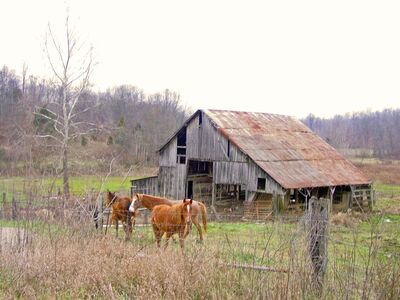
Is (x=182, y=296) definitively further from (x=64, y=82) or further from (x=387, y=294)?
(x=64, y=82)

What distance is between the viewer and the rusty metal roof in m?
24.5

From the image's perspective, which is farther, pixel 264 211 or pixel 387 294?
pixel 264 211

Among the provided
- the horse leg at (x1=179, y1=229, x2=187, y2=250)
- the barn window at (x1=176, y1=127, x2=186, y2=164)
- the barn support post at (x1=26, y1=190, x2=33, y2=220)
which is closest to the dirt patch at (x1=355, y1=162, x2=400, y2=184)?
the barn window at (x1=176, y1=127, x2=186, y2=164)

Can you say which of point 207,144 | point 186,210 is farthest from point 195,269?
point 207,144

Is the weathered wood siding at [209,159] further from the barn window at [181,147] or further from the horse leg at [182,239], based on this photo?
the horse leg at [182,239]

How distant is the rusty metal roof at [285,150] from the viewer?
80.2ft

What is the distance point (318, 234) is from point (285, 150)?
21683 mm

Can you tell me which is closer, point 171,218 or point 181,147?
point 171,218

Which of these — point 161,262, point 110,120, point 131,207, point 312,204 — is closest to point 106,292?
point 161,262

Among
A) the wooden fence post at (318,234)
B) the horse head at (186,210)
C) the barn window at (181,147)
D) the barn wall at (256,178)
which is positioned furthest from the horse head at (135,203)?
the barn window at (181,147)

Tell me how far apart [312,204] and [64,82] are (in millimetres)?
25389

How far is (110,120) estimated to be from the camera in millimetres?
80750

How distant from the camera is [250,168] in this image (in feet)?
80.1

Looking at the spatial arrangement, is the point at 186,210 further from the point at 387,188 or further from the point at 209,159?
the point at 387,188
